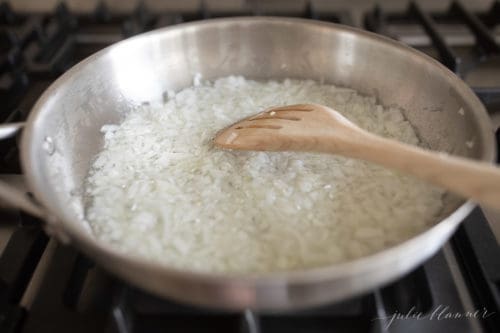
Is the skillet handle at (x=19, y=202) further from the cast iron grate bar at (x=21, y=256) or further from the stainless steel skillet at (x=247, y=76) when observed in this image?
the cast iron grate bar at (x=21, y=256)

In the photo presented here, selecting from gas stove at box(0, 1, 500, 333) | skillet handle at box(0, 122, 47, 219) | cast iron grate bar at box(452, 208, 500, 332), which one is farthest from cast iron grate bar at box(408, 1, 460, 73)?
skillet handle at box(0, 122, 47, 219)

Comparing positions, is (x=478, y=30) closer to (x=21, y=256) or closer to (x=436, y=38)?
(x=436, y=38)

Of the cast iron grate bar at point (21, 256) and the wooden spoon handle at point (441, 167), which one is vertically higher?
the wooden spoon handle at point (441, 167)

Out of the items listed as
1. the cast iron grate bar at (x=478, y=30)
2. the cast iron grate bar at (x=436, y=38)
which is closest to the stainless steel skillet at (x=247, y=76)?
the cast iron grate bar at (x=436, y=38)

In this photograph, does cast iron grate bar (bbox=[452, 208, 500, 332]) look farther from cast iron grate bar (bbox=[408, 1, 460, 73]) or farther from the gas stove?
cast iron grate bar (bbox=[408, 1, 460, 73])

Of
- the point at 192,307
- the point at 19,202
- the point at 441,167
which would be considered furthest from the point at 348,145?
the point at 19,202

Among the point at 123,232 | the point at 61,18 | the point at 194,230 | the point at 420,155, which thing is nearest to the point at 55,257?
the point at 123,232

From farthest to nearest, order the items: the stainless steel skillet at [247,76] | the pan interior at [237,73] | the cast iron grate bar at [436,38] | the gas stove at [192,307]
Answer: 1. the cast iron grate bar at [436,38]
2. the pan interior at [237,73]
3. the gas stove at [192,307]
4. the stainless steel skillet at [247,76]
